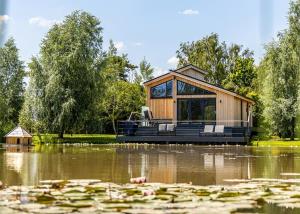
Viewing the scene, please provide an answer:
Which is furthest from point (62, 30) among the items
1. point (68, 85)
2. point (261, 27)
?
point (261, 27)

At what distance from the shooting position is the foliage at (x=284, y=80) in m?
29.6

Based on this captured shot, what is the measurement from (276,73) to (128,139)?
9.69 metres

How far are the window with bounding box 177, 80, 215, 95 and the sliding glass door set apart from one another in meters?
0.40

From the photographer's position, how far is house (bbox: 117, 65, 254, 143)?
27.5 metres

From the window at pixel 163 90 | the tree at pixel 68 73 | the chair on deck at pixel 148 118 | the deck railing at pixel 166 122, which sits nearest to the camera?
the deck railing at pixel 166 122

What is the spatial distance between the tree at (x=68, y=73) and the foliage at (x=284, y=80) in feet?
34.9

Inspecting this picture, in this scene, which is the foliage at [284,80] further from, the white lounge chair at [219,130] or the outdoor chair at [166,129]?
the outdoor chair at [166,129]

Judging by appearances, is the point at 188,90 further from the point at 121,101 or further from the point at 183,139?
the point at 121,101

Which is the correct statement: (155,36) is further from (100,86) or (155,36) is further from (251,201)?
(251,201)

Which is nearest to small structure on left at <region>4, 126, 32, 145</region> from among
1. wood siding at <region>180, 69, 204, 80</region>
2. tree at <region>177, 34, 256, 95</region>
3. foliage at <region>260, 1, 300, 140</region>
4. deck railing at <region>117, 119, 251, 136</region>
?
deck railing at <region>117, 119, 251, 136</region>

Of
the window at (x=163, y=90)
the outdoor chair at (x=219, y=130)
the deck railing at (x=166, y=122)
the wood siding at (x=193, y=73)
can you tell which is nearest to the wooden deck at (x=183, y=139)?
the outdoor chair at (x=219, y=130)

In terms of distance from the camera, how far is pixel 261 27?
274cm

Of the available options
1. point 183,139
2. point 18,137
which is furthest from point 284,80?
point 18,137

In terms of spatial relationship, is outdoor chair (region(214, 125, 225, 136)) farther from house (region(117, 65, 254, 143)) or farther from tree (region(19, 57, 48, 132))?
tree (region(19, 57, 48, 132))
